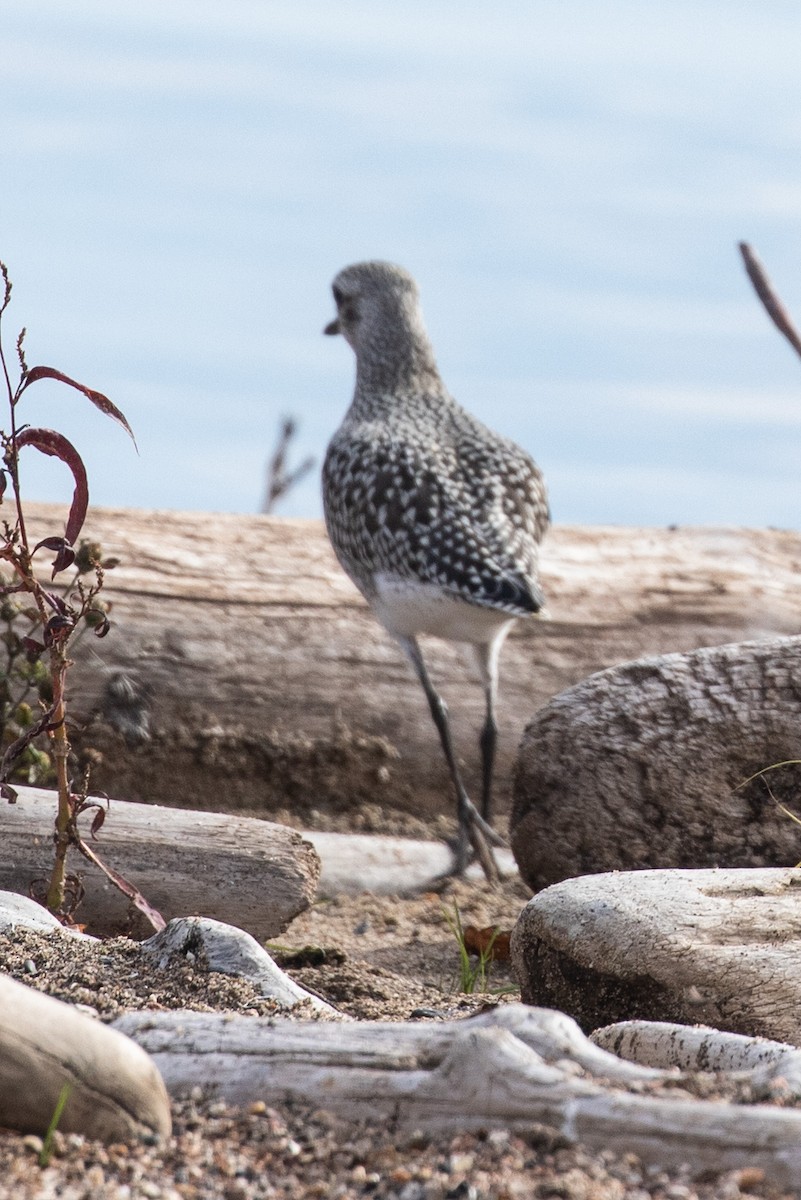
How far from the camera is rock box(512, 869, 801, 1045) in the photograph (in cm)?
368

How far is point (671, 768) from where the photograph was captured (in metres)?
5.40

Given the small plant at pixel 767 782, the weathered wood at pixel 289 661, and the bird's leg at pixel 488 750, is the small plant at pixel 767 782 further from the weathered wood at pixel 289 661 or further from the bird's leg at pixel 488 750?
the weathered wood at pixel 289 661

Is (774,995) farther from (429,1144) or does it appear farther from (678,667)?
(678,667)

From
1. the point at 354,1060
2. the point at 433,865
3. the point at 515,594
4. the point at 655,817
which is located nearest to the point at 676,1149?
the point at 354,1060

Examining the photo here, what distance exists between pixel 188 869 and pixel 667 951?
1.80 m

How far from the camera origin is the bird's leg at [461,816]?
23.8ft

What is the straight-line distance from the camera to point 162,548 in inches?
322

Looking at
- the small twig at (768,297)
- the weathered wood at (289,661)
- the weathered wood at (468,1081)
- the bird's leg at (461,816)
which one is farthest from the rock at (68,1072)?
the weathered wood at (289,661)

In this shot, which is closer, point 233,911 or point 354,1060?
point 354,1060

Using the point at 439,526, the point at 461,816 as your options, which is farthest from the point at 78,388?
the point at 461,816

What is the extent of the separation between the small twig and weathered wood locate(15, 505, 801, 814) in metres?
4.74

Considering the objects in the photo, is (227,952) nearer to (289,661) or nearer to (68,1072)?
(68,1072)

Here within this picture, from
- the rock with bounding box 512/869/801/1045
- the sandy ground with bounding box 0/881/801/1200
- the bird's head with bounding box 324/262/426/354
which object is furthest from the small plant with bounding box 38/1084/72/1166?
the bird's head with bounding box 324/262/426/354

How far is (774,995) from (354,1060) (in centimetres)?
143
